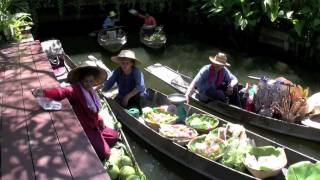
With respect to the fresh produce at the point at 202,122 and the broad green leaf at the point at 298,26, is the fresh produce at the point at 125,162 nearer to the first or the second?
the fresh produce at the point at 202,122

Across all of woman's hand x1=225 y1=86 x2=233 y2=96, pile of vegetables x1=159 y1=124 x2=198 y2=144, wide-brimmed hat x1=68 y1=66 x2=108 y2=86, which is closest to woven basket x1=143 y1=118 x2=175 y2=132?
pile of vegetables x1=159 y1=124 x2=198 y2=144

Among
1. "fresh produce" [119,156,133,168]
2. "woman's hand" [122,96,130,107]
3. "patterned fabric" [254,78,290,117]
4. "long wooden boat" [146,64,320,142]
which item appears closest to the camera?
"fresh produce" [119,156,133,168]

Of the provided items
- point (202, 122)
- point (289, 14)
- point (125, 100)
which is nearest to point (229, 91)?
point (202, 122)

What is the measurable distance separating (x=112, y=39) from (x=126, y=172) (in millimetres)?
9819

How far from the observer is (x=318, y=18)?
1223cm

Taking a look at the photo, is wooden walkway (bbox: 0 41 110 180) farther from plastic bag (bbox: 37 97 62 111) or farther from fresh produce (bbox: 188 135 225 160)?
fresh produce (bbox: 188 135 225 160)

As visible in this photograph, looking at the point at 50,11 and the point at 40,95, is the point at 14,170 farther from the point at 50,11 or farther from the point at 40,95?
the point at 50,11

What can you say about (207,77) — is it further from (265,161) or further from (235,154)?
(265,161)

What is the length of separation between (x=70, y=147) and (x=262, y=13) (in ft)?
37.4

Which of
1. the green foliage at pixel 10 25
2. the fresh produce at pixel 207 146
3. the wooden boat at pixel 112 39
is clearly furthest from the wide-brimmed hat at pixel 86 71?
the wooden boat at pixel 112 39

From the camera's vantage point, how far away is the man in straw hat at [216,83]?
326 inches

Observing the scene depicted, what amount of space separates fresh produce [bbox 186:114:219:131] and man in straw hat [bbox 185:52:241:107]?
66cm

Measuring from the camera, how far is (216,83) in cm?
847

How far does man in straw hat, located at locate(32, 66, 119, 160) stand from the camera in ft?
17.0
